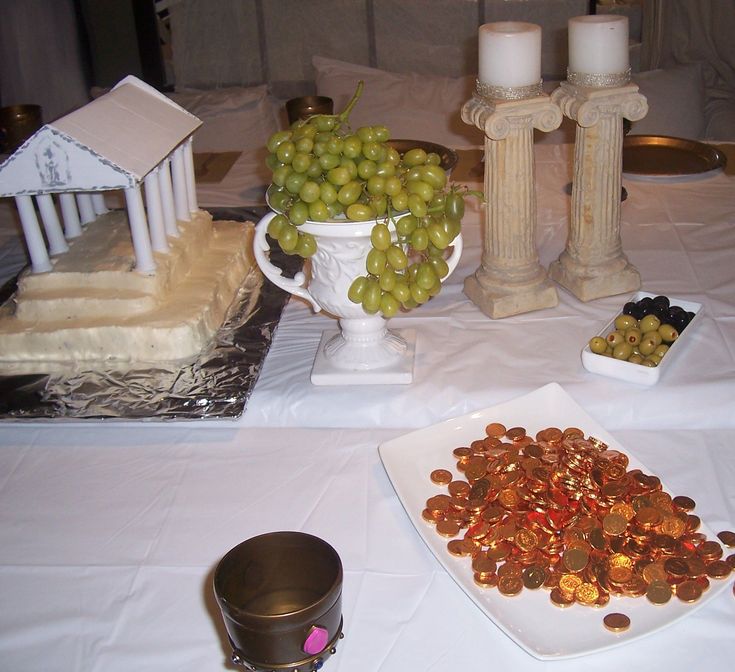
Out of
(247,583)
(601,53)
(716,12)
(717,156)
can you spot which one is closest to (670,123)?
(716,12)

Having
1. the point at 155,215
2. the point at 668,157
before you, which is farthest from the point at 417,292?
the point at 668,157

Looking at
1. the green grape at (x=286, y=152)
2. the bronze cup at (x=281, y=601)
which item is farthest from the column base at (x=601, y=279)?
the bronze cup at (x=281, y=601)

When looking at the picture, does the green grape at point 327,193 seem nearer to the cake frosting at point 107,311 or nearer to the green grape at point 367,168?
the green grape at point 367,168

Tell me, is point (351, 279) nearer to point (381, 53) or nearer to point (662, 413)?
point (662, 413)

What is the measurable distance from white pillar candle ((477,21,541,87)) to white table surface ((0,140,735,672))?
35 cm

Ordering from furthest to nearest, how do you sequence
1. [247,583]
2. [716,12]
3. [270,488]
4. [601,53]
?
[716,12], [601,53], [270,488], [247,583]

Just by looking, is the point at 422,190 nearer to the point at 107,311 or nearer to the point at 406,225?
the point at 406,225

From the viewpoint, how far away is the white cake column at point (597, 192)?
1176 mm

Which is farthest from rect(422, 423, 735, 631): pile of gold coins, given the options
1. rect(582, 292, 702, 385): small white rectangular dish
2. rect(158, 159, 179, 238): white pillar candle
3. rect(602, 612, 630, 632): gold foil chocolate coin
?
rect(158, 159, 179, 238): white pillar candle

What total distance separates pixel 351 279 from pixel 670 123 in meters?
1.87

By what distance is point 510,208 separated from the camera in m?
1.21

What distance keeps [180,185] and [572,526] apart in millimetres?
857

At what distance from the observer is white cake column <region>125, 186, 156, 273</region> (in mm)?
Result: 1120

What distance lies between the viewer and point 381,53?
2.86 meters
